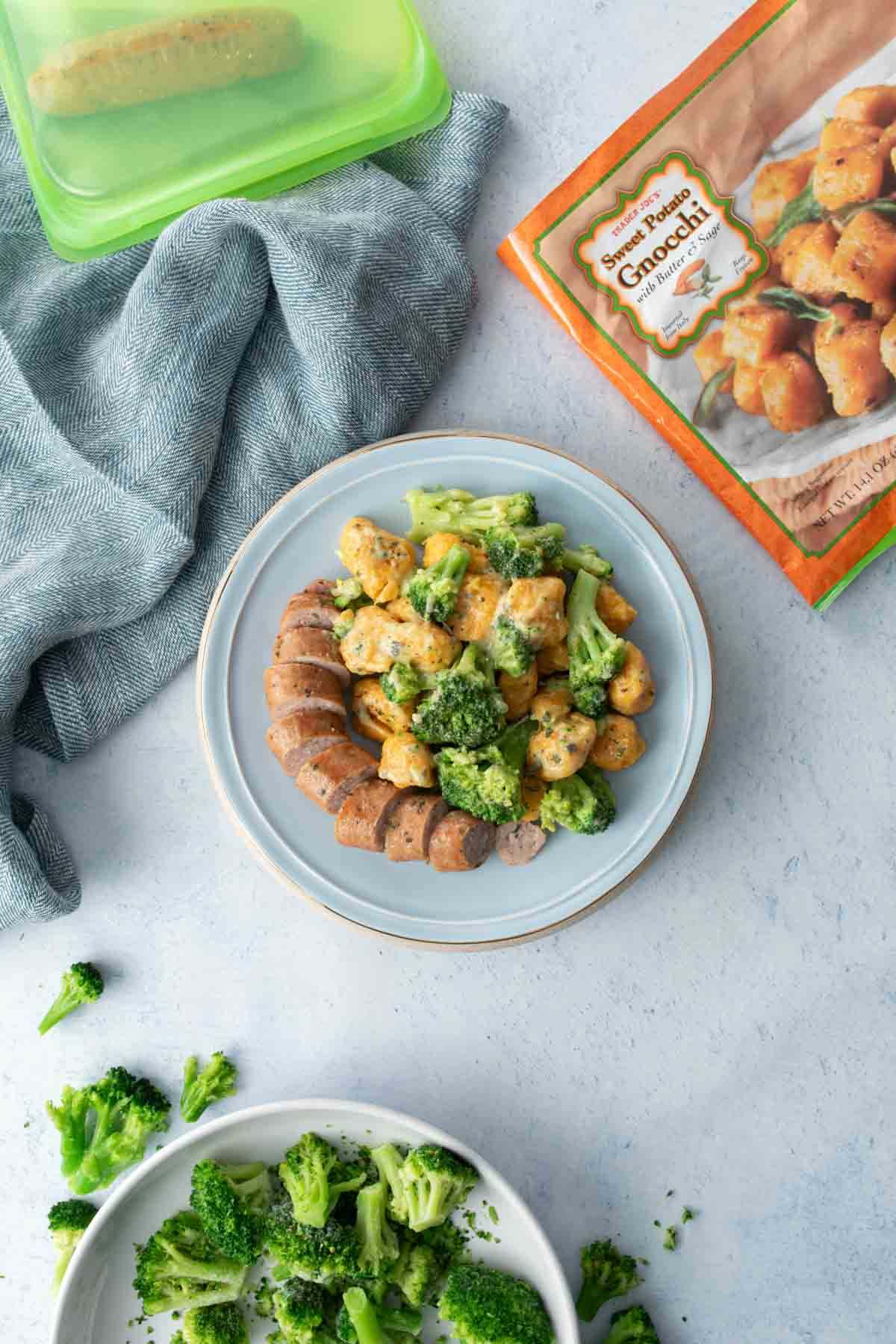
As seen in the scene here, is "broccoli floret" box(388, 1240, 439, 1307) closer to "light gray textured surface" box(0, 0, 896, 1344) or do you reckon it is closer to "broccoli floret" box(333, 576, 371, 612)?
"light gray textured surface" box(0, 0, 896, 1344)

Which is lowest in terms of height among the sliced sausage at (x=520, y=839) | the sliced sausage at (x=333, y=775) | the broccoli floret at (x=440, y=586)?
the sliced sausage at (x=520, y=839)

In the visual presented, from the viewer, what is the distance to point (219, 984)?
234 centimetres

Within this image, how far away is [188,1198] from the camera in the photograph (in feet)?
7.27

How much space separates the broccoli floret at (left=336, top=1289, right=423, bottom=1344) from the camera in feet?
7.07

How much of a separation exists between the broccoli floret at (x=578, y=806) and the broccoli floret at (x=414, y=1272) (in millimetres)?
969

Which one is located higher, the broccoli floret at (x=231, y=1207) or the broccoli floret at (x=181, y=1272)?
the broccoli floret at (x=231, y=1207)

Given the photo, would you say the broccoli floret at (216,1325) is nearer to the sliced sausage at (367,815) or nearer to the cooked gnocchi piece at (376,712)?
the sliced sausage at (367,815)

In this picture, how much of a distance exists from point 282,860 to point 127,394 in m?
1.07

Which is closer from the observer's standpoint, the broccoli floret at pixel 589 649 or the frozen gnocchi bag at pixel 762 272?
the broccoli floret at pixel 589 649

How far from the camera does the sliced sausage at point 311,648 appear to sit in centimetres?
205

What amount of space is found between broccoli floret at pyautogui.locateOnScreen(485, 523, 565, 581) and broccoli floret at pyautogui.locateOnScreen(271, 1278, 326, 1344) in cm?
158

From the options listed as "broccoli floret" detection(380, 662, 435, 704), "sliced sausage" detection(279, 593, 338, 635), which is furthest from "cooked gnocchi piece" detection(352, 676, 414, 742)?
"sliced sausage" detection(279, 593, 338, 635)

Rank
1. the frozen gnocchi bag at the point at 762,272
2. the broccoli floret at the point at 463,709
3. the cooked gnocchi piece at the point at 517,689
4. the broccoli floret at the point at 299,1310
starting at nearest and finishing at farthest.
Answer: the broccoli floret at the point at 463,709
the cooked gnocchi piece at the point at 517,689
the broccoli floret at the point at 299,1310
the frozen gnocchi bag at the point at 762,272

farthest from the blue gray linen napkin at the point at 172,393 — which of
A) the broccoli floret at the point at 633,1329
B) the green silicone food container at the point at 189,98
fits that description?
the broccoli floret at the point at 633,1329
